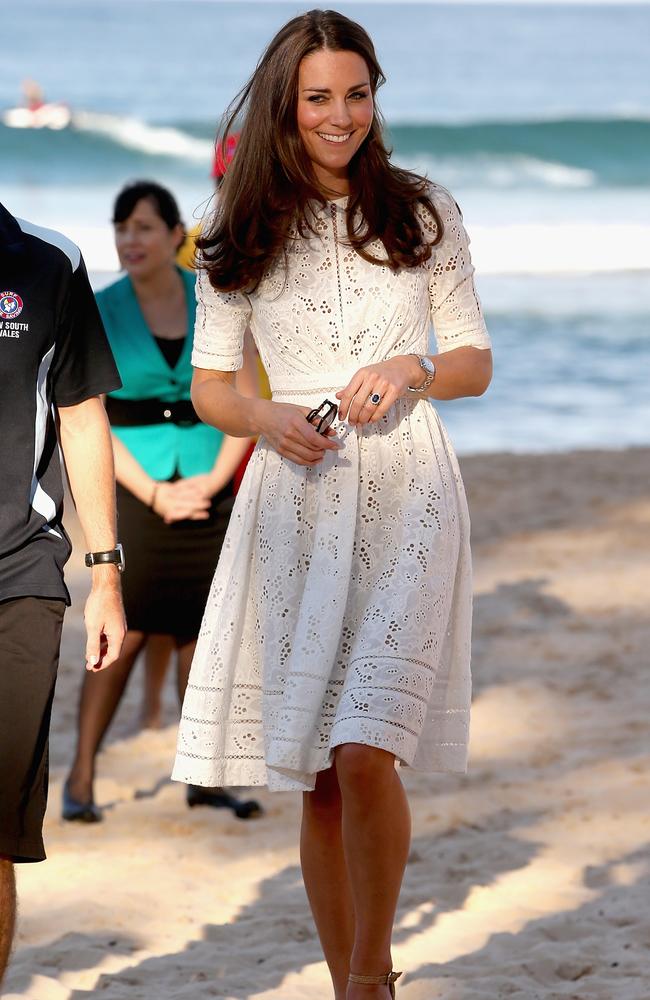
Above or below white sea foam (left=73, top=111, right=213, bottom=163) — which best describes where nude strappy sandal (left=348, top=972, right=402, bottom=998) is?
below

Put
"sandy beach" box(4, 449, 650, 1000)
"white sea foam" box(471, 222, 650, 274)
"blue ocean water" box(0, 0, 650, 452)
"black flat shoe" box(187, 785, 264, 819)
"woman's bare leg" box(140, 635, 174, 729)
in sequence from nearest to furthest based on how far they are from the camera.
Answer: "sandy beach" box(4, 449, 650, 1000)
"black flat shoe" box(187, 785, 264, 819)
"woman's bare leg" box(140, 635, 174, 729)
"blue ocean water" box(0, 0, 650, 452)
"white sea foam" box(471, 222, 650, 274)

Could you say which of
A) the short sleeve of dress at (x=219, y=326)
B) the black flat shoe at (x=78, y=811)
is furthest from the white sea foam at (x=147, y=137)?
the short sleeve of dress at (x=219, y=326)

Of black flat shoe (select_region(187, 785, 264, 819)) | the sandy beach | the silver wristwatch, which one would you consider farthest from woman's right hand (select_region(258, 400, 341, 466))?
black flat shoe (select_region(187, 785, 264, 819))

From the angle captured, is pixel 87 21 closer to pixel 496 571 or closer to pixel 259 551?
pixel 496 571

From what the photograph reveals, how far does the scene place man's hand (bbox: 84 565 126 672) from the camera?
3.21 metres

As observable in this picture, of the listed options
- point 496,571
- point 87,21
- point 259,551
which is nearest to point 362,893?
point 259,551

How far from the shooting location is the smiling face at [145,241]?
17.6 ft

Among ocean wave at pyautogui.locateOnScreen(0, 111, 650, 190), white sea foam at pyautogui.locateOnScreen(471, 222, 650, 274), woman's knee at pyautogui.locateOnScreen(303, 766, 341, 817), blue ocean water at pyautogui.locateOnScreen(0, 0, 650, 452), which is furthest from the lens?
ocean wave at pyautogui.locateOnScreen(0, 111, 650, 190)

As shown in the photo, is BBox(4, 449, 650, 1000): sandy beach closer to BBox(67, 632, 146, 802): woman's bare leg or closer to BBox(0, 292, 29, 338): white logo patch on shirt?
BBox(67, 632, 146, 802): woman's bare leg

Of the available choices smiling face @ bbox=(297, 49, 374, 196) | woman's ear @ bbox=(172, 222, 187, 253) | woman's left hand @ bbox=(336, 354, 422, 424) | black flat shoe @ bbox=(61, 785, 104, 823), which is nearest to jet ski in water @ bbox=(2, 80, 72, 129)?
woman's ear @ bbox=(172, 222, 187, 253)

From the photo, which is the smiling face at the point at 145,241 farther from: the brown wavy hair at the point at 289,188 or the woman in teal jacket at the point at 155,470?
the brown wavy hair at the point at 289,188

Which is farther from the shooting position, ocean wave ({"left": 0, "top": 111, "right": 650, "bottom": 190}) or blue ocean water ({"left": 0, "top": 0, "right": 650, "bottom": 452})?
ocean wave ({"left": 0, "top": 111, "right": 650, "bottom": 190})

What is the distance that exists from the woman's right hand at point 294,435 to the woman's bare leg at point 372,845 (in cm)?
62

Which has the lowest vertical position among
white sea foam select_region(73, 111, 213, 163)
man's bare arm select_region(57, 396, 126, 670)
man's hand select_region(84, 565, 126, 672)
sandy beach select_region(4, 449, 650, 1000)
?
sandy beach select_region(4, 449, 650, 1000)
